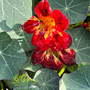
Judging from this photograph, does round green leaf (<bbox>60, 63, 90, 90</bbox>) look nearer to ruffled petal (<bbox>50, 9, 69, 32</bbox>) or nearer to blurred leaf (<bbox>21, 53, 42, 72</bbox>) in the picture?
blurred leaf (<bbox>21, 53, 42, 72</bbox>)

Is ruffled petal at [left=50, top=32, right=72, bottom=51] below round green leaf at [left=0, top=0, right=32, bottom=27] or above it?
below

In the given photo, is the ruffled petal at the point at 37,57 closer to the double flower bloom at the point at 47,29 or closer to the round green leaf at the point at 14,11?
the double flower bloom at the point at 47,29

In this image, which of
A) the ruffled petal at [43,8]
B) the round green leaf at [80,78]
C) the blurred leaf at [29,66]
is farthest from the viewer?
the blurred leaf at [29,66]

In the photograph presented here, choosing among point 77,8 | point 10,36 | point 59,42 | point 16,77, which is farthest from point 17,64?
point 77,8

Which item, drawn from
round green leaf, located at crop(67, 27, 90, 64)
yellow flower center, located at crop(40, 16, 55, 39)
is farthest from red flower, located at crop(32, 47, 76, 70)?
yellow flower center, located at crop(40, 16, 55, 39)

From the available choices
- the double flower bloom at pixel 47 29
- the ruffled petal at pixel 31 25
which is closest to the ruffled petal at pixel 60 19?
the double flower bloom at pixel 47 29

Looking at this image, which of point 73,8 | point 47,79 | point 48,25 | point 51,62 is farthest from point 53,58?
point 73,8
